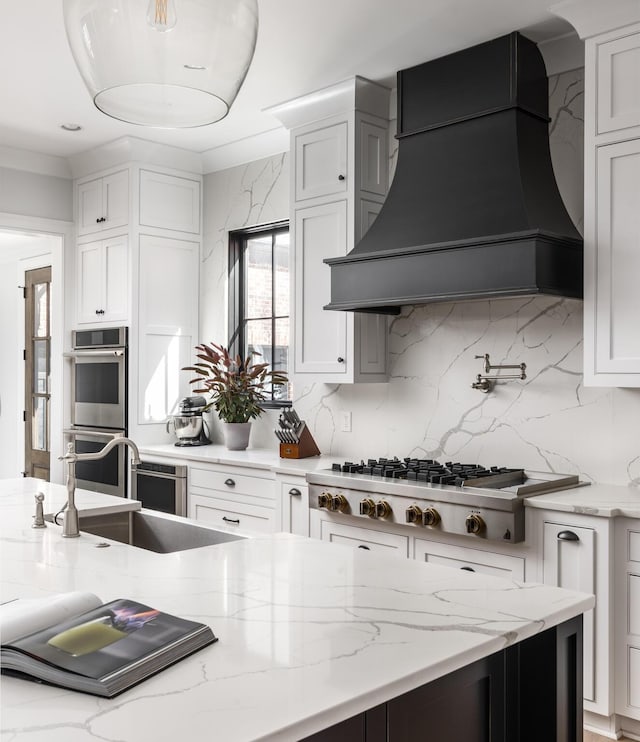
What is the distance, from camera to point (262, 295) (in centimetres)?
511

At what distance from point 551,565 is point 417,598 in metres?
1.45

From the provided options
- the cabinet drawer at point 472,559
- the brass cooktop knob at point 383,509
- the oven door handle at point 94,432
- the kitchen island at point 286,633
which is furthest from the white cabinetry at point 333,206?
the kitchen island at point 286,633

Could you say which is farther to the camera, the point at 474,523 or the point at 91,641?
the point at 474,523

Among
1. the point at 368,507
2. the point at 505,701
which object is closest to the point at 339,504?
the point at 368,507

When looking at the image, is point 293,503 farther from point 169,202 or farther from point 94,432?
point 169,202

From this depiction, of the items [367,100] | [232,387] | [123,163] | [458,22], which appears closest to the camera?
[458,22]

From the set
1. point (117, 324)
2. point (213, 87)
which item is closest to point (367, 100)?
point (117, 324)

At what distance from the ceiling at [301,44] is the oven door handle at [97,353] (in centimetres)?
143

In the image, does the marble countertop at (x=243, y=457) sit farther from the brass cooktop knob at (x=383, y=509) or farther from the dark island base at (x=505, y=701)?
the dark island base at (x=505, y=701)

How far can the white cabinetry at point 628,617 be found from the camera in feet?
8.94

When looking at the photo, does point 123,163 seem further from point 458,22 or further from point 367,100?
point 458,22

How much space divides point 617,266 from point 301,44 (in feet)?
5.69

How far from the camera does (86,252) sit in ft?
17.6

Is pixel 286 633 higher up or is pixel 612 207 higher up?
pixel 612 207
